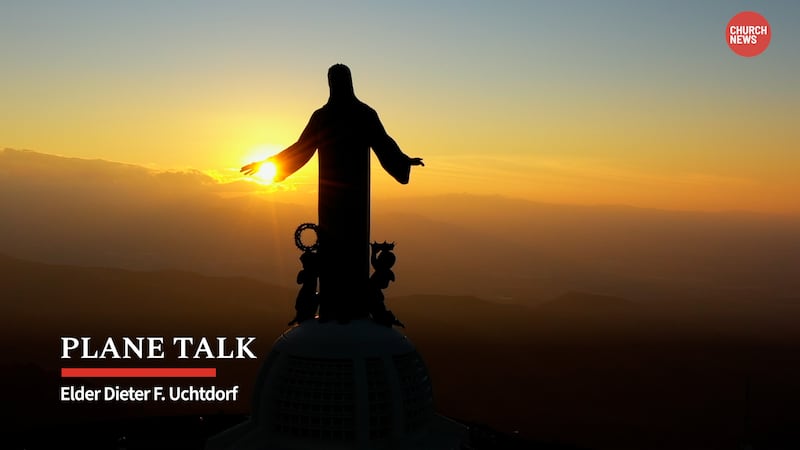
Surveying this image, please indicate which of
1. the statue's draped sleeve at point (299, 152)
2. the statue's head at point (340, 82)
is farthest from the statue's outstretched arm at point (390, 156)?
the statue's draped sleeve at point (299, 152)

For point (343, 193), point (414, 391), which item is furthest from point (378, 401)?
point (343, 193)

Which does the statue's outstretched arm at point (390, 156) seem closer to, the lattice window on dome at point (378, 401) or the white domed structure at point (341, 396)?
the white domed structure at point (341, 396)

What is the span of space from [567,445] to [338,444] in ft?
76.4

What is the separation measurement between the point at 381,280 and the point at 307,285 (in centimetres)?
280

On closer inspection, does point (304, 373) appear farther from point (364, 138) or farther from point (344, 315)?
point (364, 138)

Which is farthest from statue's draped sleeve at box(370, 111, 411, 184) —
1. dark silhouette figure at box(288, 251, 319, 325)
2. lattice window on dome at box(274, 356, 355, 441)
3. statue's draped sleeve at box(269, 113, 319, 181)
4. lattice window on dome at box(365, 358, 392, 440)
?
lattice window on dome at box(274, 356, 355, 441)

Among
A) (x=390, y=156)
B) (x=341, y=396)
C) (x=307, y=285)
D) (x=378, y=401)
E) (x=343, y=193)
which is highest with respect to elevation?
(x=390, y=156)

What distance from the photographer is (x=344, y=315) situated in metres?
25.4

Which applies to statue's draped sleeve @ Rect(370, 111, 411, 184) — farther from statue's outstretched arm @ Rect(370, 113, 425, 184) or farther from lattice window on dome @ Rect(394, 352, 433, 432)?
lattice window on dome @ Rect(394, 352, 433, 432)

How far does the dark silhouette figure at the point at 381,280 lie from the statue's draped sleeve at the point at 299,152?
4.38m

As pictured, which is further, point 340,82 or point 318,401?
point 340,82

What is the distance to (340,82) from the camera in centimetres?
2675

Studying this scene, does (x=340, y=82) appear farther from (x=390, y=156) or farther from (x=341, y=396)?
(x=341, y=396)

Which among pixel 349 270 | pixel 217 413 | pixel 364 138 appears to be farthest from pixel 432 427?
pixel 217 413
